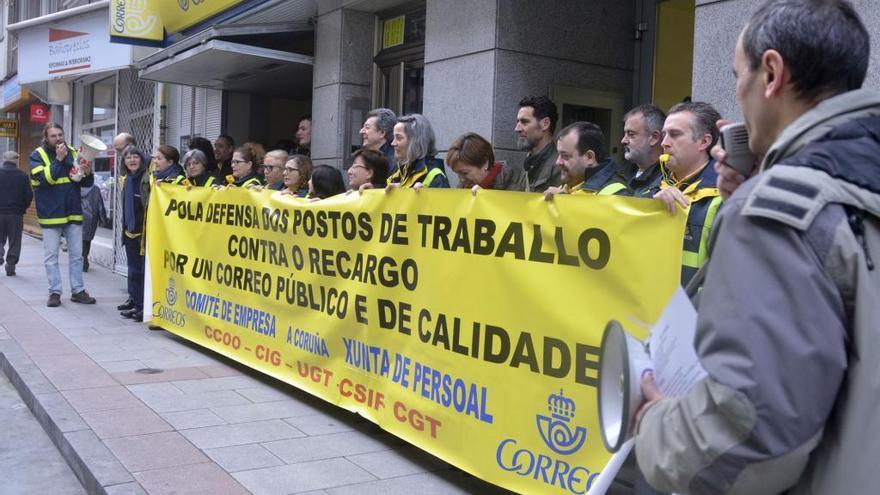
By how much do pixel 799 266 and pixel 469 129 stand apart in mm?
5781

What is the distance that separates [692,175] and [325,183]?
3087 mm

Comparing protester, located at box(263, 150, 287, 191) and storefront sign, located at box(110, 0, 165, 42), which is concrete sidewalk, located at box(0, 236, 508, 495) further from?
storefront sign, located at box(110, 0, 165, 42)

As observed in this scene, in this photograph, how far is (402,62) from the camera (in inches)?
341

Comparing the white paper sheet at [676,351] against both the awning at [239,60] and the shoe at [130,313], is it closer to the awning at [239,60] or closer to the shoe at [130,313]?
the awning at [239,60]

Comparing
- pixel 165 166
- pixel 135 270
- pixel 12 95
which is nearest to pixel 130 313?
pixel 135 270

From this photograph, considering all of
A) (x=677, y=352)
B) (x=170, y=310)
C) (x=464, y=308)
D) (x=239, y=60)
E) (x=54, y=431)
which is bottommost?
(x=54, y=431)

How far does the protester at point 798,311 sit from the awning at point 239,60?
7704 mm

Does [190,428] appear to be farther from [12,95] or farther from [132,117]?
[12,95]

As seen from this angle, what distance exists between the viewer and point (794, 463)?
1313mm

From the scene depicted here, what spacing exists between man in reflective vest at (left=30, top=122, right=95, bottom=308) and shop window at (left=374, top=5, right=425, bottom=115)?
12.4 feet

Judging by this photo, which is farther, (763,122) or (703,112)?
(703,112)

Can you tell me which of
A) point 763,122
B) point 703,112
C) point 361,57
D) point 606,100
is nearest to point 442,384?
point 703,112

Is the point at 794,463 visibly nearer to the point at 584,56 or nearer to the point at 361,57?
the point at 584,56

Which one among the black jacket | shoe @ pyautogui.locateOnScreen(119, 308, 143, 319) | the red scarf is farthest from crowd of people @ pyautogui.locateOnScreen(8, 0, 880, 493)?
the black jacket
